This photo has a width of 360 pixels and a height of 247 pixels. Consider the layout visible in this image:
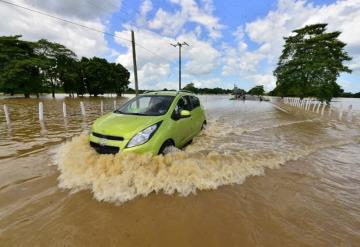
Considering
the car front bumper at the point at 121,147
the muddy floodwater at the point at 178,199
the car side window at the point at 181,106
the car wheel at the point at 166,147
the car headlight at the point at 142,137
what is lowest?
the muddy floodwater at the point at 178,199

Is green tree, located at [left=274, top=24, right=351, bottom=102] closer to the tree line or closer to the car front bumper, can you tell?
the car front bumper

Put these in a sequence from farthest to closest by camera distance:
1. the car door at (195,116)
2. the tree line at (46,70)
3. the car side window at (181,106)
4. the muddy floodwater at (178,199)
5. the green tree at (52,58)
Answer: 1. the green tree at (52,58)
2. the tree line at (46,70)
3. the car door at (195,116)
4. the car side window at (181,106)
5. the muddy floodwater at (178,199)

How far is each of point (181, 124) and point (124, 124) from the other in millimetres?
1652

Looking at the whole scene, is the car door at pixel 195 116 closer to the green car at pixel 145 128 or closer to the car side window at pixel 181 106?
the car side window at pixel 181 106

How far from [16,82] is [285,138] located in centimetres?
4675

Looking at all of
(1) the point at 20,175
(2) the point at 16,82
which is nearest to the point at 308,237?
(1) the point at 20,175

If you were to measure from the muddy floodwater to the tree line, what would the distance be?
42.1 meters

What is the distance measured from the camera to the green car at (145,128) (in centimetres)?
427

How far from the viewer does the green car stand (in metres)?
4.27

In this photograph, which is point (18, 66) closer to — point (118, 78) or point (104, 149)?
point (118, 78)

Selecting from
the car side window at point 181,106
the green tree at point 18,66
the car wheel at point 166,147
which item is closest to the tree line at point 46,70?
the green tree at point 18,66

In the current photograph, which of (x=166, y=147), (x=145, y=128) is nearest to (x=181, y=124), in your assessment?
(x=166, y=147)

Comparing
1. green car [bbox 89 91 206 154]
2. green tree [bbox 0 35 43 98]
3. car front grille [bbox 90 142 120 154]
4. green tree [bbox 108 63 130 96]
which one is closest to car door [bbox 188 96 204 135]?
green car [bbox 89 91 206 154]

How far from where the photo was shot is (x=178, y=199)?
3.61 metres
